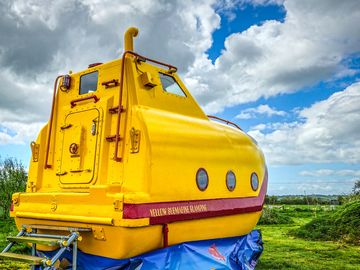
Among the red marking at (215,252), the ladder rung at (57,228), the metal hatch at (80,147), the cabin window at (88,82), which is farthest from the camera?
the cabin window at (88,82)

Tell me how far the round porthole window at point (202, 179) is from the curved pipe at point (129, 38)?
2.23 meters

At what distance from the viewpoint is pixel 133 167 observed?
16.3 feet

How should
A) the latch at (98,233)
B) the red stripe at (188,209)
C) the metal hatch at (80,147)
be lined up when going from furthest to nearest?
the metal hatch at (80,147) → the latch at (98,233) → the red stripe at (188,209)

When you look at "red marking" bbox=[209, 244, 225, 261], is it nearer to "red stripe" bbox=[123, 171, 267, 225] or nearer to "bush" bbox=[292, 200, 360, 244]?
"red stripe" bbox=[123, 171, 267, 225]

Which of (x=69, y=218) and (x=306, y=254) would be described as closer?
(x=69, y=218)

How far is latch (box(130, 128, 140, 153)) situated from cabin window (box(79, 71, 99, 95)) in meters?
1.39

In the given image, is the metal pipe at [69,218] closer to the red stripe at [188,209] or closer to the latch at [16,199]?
the latch at [16,199]

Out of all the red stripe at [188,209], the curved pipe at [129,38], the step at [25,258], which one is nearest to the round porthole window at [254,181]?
the red stripe at [188,209]

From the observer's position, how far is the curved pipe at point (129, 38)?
20.3ft

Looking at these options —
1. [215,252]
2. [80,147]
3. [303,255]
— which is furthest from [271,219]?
[80,147]

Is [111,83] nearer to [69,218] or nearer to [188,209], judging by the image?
[69,218]

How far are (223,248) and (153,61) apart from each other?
10.2 feet

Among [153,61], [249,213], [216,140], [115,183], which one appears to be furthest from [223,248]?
[153,61]

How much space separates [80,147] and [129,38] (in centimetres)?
189
